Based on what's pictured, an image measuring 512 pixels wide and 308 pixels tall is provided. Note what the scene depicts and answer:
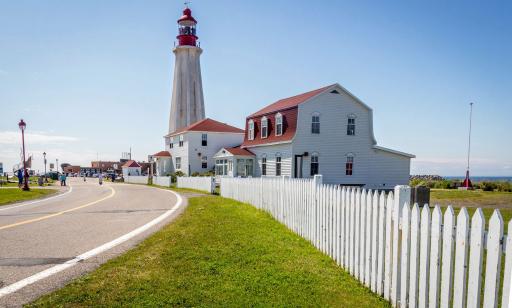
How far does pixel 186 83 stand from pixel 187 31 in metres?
8.51

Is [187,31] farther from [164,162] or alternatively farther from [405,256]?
[405,256]

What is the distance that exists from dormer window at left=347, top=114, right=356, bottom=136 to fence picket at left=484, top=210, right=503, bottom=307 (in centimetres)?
2726

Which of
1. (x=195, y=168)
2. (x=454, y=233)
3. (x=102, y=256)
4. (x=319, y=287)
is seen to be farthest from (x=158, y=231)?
(x=195, y=168)

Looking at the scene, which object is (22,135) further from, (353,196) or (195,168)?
(353,196)

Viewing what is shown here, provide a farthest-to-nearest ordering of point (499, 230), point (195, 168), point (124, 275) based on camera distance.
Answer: point (195, 168) < point (124, 275) < point (499, 230)

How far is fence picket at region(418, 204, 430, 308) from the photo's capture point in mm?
3821

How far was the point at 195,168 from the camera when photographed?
1703 inches

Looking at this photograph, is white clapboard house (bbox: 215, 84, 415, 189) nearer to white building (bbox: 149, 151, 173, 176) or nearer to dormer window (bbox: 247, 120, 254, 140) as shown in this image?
dormer window (bbox: 247, 120, 254, 140)

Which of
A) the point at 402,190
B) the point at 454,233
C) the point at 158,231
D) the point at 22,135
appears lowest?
the point at 158,231

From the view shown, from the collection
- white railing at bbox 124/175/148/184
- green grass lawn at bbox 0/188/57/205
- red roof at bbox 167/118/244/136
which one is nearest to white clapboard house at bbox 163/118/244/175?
red roof at bbox 167/118/244/136

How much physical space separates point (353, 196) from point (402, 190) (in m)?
1.19

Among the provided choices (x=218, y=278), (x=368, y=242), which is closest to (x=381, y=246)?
(x=368, y=242)

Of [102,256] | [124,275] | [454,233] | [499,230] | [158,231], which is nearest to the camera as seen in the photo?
[499,230]

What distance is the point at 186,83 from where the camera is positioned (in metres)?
52.4
